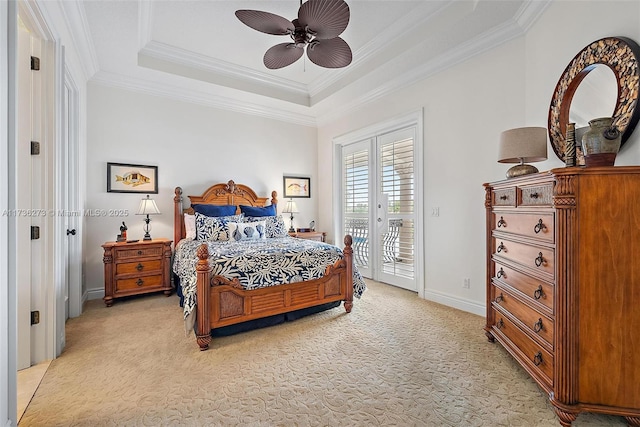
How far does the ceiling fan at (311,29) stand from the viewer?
211 cm

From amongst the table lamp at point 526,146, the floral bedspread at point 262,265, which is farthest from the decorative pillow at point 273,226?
the table lamp at point 526,146

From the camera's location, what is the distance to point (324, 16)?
2.17 m

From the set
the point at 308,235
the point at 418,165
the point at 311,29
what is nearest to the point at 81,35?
the point at 311,29

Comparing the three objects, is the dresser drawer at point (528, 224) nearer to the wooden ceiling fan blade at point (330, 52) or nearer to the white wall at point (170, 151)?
the wooden ceiling fan blade at point (330, 52)

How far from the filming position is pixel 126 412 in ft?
5.33

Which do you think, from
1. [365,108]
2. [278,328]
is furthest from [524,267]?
[365,108]

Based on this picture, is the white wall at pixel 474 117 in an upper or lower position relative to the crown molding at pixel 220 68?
lower

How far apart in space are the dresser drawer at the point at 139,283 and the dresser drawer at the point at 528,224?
374 cm

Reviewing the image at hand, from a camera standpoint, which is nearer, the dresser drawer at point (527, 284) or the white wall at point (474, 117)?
the dresser drawer at point (527, 284)

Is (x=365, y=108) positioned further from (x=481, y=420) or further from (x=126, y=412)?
(x=126, y=412)

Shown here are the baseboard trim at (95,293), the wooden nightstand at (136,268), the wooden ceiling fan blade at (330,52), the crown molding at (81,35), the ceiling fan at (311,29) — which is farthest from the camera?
the baseboard trim at (95,293)

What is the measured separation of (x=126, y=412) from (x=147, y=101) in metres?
3.80

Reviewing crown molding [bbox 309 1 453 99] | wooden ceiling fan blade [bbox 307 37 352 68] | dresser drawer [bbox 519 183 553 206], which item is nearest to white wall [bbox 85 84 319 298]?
crown molding [bbox 309 1 453 99]

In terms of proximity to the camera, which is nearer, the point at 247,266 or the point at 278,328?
the point at 247,266
